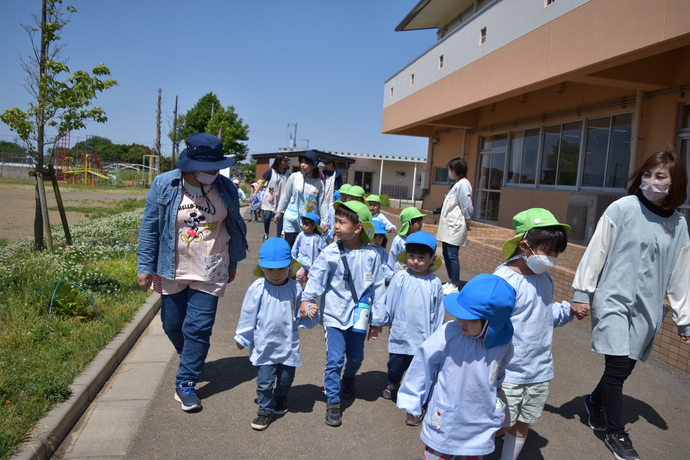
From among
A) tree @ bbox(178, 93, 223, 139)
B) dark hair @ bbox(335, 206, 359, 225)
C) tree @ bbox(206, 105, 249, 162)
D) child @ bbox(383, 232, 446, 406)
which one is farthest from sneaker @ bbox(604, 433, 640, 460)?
tree @ bbox(178, 93, 223, 139)

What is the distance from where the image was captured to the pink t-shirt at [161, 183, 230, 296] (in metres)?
3.75

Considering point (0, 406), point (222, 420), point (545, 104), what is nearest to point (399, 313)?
point (222, 420)

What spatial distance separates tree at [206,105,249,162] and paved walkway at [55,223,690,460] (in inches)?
1808

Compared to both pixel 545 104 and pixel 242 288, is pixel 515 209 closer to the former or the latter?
pixel 545 104

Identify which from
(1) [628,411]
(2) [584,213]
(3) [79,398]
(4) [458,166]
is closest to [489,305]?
(1) [628,411]

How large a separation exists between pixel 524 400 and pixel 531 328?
1.41 ft

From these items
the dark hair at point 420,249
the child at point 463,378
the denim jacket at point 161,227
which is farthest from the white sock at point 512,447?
the denim jacket at point 161,227

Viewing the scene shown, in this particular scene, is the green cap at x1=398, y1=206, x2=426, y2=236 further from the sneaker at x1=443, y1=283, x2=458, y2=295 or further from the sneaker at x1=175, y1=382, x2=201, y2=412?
the sneaker at x1=175, y1=382, x2=201, y2=412

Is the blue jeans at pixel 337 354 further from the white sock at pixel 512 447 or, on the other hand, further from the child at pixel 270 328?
the white sock at pixel 512 447

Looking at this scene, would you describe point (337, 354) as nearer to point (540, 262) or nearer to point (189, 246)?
point (189, 246)

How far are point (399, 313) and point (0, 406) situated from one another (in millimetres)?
2715

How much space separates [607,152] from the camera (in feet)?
34.0

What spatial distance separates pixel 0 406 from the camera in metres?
3.22

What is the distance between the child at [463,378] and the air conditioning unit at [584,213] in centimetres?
837
